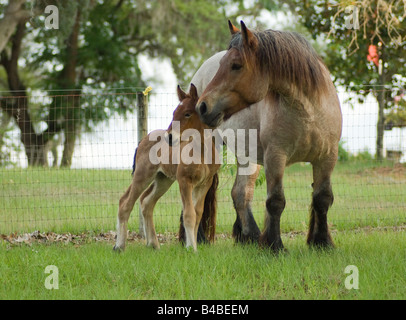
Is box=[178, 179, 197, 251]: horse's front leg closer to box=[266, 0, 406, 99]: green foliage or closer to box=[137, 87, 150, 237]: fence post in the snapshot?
box=[137, 87, 150, 237]: fence post

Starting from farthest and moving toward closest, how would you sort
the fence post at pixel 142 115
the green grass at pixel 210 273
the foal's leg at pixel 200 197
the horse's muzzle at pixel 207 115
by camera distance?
the fence post at pixel 142 115, the foal's leg at pixel 200 197, the horse's muzzle at pixel 207 115, the green grass at pixel 210 273

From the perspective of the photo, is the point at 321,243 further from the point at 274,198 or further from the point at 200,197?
the point at 200,197

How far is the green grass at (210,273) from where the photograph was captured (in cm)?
422

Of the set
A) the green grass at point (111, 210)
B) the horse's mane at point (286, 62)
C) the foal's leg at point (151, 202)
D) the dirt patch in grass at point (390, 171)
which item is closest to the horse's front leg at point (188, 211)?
the foal's leg at point (151, 202)

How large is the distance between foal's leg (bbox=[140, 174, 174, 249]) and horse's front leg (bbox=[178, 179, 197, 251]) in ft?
2.30

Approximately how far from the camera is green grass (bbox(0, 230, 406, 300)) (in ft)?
13.8

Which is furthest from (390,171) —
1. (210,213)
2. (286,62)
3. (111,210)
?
(286,62)

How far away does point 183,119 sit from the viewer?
18.9ft

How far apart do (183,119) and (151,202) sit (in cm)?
136

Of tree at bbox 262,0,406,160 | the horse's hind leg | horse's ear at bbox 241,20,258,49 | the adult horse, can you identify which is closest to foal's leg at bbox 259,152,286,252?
the adult horse

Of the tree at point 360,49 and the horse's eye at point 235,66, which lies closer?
the horse's eye at point 235,66

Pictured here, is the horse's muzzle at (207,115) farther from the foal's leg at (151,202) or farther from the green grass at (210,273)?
the foal's leg at (151,202)
